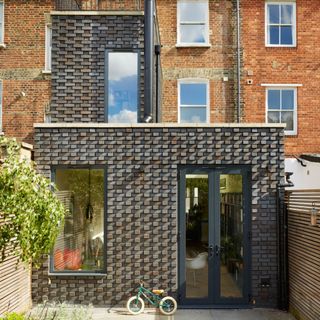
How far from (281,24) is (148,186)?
9848 mm

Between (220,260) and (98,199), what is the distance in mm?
2536

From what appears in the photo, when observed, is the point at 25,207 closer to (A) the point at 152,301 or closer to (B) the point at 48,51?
(A) the point at 152,301

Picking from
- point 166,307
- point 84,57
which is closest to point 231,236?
point 166,307

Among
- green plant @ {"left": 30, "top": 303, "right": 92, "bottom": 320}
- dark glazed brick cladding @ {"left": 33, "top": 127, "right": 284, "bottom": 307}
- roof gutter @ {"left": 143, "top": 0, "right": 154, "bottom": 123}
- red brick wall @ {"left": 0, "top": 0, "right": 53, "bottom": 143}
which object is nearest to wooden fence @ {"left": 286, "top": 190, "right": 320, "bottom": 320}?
dark glazed brick cladding @ {"left": 33, "top": 127, "right": 284, "bottom": 307}

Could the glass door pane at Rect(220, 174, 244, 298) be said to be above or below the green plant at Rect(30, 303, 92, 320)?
above

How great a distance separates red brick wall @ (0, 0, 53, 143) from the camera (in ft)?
50.4

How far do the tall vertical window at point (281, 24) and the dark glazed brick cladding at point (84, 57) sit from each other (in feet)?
24.6

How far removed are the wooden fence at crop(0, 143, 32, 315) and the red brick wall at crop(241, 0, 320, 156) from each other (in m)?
9.30

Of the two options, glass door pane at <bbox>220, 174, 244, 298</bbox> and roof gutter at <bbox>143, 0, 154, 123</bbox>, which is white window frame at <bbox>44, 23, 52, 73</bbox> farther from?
glass door pane at <bbox>220, 174, 244, 298</bbox>

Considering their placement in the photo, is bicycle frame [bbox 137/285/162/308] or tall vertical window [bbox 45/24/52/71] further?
tall vertical window [bbox 45/24/52/71]

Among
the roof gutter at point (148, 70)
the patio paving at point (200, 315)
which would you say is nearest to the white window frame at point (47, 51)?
the roof gutter at point (148, 70)

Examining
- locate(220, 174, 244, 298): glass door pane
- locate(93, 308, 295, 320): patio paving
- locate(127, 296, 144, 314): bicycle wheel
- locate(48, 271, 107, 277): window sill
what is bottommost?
locate(93, 308, 295, 320): patio paving

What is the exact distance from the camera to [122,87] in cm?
934

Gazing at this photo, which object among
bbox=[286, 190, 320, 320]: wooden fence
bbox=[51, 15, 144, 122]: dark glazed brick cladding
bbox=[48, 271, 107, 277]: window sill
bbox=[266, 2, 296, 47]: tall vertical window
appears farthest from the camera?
bbox=[266, 2, 296, 47]: tall vertical window
